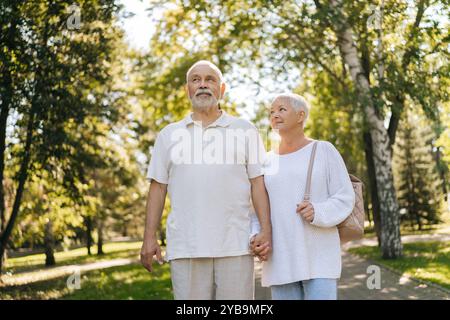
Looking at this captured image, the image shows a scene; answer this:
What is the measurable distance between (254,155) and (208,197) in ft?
1.35

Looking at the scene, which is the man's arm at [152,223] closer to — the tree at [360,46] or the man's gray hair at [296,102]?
the man's gray hair at [296,102]

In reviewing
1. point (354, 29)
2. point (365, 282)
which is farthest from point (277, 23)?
point (365, 282)

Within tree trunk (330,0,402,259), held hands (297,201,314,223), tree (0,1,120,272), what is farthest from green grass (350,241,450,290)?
held hands (297,201,314,223)

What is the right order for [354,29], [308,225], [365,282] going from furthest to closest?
[354,29], [365,282], [308,225]

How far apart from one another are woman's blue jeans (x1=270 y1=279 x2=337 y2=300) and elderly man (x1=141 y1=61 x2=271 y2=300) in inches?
8.9

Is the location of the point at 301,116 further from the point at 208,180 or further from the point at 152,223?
the point at 152,223

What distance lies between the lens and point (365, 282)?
513 inches

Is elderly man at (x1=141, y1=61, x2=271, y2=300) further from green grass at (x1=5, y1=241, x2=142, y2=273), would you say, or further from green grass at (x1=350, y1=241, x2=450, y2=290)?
green grass at (x1=5, y1=241, x2=142, y2=273)

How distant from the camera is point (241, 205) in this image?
12.8 feet

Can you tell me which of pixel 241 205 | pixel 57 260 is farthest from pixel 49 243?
pixel 241 205

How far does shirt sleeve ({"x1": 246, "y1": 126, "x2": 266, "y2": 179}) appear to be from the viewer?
13.0 feet

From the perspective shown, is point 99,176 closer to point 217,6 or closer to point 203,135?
point 217,6

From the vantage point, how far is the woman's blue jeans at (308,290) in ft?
12.6
